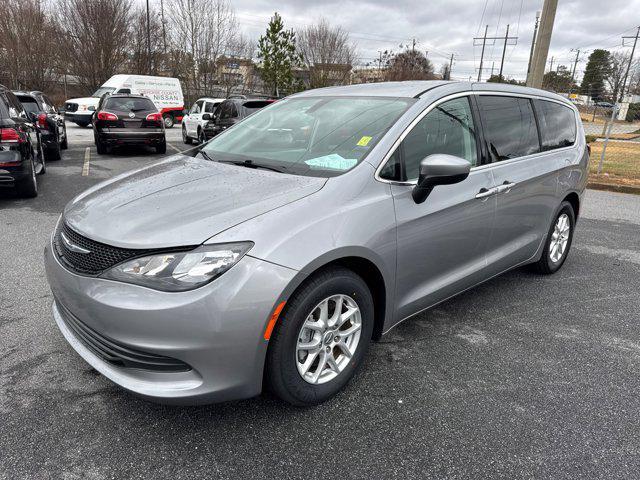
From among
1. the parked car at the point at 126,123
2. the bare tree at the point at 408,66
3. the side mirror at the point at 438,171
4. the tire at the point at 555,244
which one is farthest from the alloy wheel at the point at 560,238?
the bare tree at the point at 408,66

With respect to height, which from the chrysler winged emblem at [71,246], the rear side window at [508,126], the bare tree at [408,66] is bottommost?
the chrysler winged emblem at [71,246]

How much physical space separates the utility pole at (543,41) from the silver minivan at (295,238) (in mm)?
8765

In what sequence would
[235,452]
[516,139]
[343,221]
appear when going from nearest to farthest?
[235,452] → [343,221] → [516,139]

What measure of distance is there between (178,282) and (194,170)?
3.97ft

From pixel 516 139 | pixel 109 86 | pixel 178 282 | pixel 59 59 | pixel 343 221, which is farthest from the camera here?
pixel 59 59

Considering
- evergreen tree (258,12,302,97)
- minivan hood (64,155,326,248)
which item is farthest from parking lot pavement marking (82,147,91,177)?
evergreen tree (258,12,302,97)

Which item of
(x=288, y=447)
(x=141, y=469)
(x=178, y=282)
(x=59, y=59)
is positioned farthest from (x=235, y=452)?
(x=59, y=59)

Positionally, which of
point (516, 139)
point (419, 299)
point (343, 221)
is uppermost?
point (516, 139)

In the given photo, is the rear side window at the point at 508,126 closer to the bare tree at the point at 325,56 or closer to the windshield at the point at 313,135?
the windshield at the point at 313,135

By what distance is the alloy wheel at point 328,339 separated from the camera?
2342 millimetres

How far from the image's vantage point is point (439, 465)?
A: 211cm

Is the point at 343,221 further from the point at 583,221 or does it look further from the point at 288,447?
the point at 583,221

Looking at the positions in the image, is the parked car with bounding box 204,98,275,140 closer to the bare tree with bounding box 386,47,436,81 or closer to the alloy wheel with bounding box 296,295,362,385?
the alloy wheel with bounding box 296,295,362,385

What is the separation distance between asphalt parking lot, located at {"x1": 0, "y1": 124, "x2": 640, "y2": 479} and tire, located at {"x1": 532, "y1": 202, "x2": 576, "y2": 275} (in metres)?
0.75
